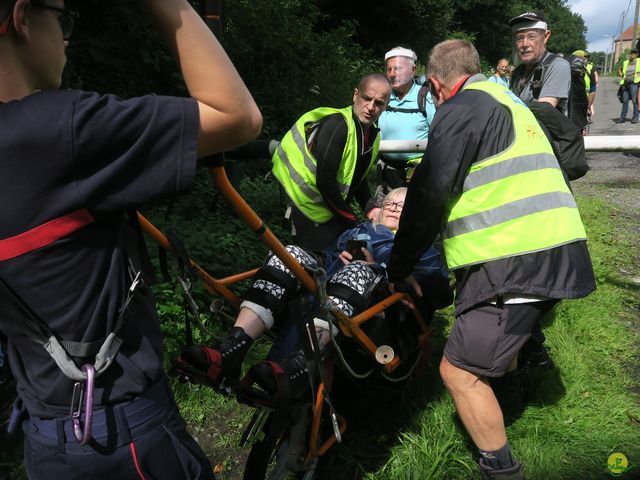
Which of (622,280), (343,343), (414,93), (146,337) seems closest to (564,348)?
(622,280)

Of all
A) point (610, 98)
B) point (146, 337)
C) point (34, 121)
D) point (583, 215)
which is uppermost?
point (34, 121)

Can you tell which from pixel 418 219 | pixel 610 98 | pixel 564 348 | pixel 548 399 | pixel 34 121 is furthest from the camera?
pixel 610 98

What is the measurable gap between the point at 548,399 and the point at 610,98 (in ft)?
86.2

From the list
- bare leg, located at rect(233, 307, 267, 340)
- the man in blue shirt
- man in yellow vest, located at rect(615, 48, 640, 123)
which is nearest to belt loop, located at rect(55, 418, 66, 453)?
bare leg, located at rect(233, 307, 267, 340)

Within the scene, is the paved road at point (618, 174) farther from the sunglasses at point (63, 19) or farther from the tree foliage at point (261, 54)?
the sunglasses at point (63, 19)

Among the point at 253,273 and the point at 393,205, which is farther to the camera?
the point at 393,205

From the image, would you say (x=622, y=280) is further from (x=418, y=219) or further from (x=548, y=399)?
(x=418, y=219)

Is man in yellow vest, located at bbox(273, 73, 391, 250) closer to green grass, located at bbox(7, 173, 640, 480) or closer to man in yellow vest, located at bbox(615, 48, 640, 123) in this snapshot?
green grass, located at bbox(7, 173, 640, 480)

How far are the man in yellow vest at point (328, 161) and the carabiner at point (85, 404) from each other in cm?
248

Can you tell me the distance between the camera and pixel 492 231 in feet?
7.40

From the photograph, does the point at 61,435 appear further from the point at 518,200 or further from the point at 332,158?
the point at 332,158

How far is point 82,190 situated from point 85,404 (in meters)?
0.50

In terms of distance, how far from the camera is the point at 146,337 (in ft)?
4.26

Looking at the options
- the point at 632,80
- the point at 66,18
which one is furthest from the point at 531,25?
the point at 632,80
